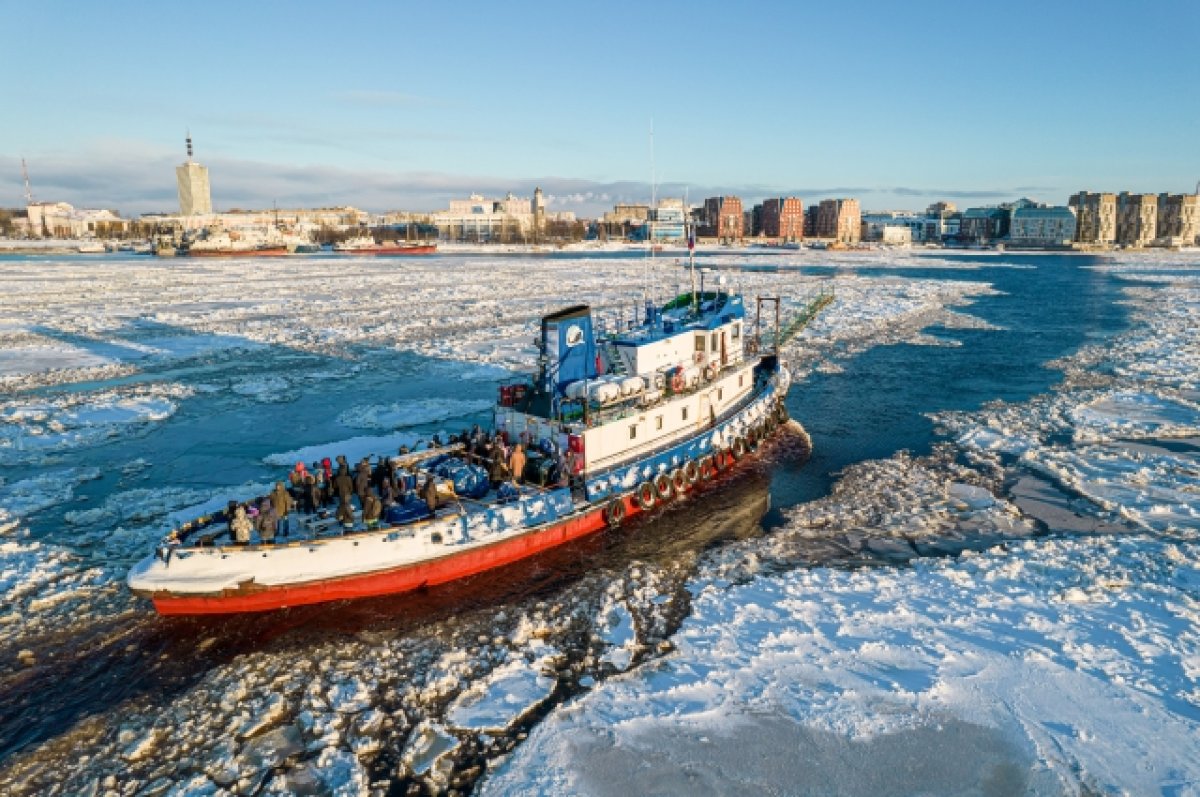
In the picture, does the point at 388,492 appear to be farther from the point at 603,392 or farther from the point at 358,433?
the point at 358,433

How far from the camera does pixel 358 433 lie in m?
24.8

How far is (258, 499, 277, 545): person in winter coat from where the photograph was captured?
45.3 ft

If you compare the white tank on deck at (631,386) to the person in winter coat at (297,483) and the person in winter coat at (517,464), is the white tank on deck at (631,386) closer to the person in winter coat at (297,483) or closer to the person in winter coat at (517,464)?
the person in winter coat at (517,464)

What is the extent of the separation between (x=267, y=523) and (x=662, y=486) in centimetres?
967

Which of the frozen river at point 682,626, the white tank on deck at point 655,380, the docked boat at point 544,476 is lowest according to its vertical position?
the frozen river at point 682,626

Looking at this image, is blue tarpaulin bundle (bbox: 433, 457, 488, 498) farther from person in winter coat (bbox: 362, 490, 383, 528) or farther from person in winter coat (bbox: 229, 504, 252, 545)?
person in winter coat (bbox: 229, 504, 252, 545)

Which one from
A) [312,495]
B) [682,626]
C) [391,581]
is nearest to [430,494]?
[391,581]

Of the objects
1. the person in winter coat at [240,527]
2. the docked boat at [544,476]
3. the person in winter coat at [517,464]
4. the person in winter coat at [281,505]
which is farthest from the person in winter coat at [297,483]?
the person in winter coat at [517,464]

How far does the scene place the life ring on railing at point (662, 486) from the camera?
19328mm

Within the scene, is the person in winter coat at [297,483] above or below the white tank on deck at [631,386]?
below

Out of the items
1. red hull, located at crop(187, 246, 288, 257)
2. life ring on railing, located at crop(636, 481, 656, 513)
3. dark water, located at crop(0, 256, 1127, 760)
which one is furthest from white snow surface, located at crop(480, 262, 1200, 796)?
red hull, located at crop(187, 246, 288, 257)

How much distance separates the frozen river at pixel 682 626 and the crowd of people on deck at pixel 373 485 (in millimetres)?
1856

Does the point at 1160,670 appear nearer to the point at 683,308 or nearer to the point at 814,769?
the point at 814,769

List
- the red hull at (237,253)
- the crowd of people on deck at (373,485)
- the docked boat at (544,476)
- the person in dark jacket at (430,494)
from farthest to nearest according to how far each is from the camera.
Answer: the red hull at (237,253)
the person in dark jacket at (430,494)
the crowd of people on deck at (373,485)
the docked boat at (544,476)
